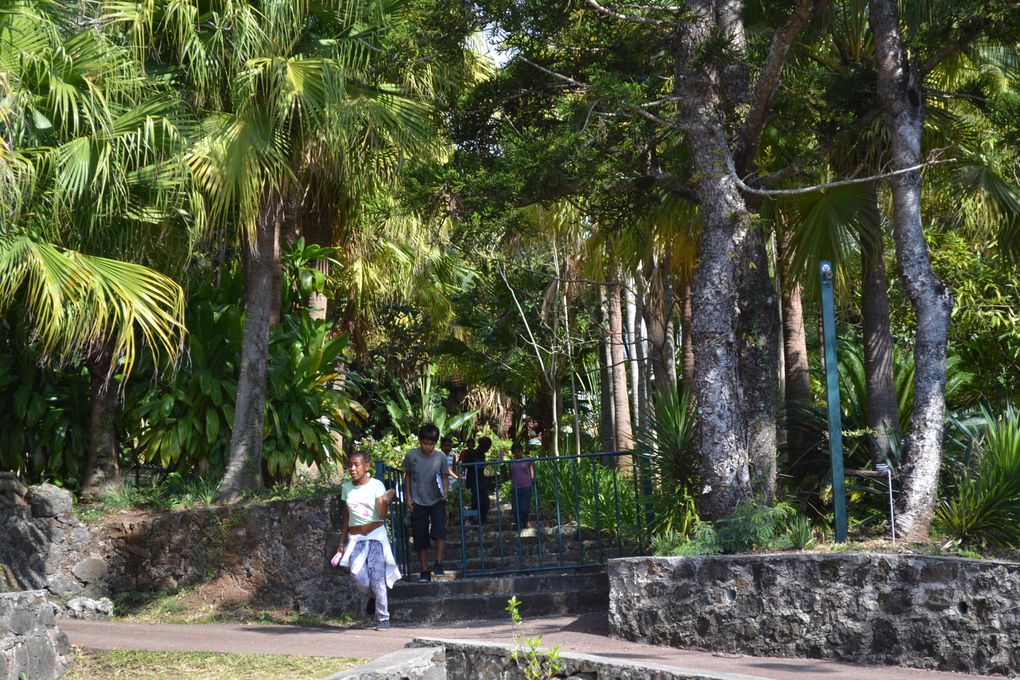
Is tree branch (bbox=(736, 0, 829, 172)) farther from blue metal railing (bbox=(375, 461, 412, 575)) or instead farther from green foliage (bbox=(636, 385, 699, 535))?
blue metal railing (bbox=(375, 461, 412, 575))

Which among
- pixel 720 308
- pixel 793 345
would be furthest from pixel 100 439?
pixel 793 345

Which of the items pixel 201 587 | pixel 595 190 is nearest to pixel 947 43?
pixel 595 190

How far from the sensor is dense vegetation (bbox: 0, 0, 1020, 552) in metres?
9.45

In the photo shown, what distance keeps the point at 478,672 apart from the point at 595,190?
5135 millimetres

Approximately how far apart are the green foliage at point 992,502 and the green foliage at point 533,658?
151 inches

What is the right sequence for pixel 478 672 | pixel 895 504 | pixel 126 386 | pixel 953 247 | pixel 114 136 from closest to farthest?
pixel 478 672 < pixel 895 504 < pixel 114 136 < pixel 126 386 < pixel 953 247

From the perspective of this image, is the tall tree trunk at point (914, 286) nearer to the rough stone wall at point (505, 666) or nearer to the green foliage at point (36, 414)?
the rough stone wall at point (505, 666)

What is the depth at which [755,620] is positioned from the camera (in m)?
8.20

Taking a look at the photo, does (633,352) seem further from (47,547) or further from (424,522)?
(47,547)

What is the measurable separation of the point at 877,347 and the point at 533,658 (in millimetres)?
6901

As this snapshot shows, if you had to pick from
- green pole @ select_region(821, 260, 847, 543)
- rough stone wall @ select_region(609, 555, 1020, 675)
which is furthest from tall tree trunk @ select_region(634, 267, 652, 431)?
rough stone wall @ select_region(609, 555, 1020, 675)

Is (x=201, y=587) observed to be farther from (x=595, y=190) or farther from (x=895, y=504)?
(x=895, y=504)

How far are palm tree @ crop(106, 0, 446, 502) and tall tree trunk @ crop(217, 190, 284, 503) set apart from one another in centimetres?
1

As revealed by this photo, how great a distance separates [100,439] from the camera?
41.1ft
